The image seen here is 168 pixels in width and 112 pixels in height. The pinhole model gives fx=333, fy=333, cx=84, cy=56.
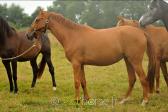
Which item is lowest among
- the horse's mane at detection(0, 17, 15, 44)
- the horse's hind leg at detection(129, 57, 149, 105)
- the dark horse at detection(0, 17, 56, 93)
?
the horse's hind leg at detection(129, 57, 149, 105)

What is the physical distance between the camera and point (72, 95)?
961 cm

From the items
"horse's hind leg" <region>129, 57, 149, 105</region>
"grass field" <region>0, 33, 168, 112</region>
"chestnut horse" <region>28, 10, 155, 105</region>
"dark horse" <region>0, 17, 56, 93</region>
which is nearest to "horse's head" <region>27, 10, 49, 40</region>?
"chestnut horse" <region>28, 10, 155, 105</region>

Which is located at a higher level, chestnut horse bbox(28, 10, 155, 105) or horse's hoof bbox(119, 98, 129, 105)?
chestnut horse bbox(28, 10, 155, 105)

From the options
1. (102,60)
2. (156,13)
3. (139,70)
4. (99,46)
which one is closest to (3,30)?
(99,46)

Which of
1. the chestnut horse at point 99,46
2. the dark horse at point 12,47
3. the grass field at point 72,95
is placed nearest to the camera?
the grass field at point 72,95

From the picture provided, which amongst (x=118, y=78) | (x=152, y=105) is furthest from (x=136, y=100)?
(x=118, y=78)

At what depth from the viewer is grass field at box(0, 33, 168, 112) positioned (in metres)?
7.48

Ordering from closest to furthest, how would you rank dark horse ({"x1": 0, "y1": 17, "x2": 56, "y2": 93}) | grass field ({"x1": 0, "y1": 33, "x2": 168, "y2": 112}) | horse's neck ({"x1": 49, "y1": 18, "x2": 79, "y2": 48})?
1. grass field ({"x1": 0, "y1": 33, "x2": 168, "y2": 112})
2. horse's neck ({"x1": 49, "y1": 18, "x2": 79, "y2": 48})
3. dark horse ({"x1": 0, "y1": 17, "x2": 56, "y2": 93})

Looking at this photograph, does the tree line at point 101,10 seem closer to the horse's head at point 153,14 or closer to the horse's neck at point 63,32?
the horse's head at point 153,14

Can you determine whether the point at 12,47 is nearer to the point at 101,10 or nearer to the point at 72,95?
the point at 72,95

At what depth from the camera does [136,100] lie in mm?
8586

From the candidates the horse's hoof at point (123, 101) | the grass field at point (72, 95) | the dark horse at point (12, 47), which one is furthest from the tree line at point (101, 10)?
the horse's hoof at point (123, 101)

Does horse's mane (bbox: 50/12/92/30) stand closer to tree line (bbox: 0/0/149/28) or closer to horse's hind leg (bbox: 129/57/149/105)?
horse's hind leg (bbox: 129/57/149/105)

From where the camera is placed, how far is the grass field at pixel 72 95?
24.6ft
